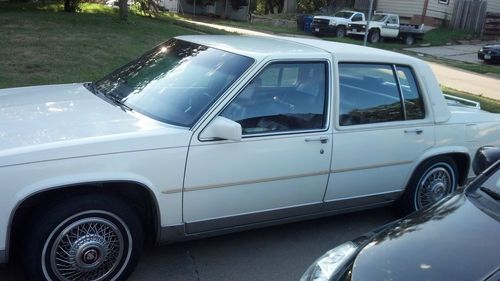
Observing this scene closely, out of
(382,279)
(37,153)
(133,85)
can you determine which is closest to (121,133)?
→ (37,153)

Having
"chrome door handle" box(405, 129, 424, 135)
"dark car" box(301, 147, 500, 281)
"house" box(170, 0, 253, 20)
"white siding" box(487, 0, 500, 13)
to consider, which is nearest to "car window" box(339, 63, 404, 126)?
"chrome door handle" box(405, 129, 424, 135)

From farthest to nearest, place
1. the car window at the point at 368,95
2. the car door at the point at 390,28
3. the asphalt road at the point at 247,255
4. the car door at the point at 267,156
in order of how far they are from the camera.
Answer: the car door at the point at 390,28, the car window at the point at 368,95, the asphalt road at the point at 247,255, the car door at the point at 267,156

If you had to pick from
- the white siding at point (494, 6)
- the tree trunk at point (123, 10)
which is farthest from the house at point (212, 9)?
the tree trunk at point (123, 10)

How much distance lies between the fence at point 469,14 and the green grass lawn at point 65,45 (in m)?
23.6

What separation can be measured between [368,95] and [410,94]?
0.51 meters


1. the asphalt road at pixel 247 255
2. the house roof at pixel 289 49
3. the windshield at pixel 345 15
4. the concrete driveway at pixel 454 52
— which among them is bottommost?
the concrete driveway at pixel 454 52

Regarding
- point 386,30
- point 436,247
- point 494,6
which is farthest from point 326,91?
point 494,6

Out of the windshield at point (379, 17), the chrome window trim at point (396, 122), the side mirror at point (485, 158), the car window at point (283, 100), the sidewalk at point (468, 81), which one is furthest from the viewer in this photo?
the windshield at point (379, 17)

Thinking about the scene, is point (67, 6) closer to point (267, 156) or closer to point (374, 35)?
point (374, 35)

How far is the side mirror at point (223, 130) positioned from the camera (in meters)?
3.60

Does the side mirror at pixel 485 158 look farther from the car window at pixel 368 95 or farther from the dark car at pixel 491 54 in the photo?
the dark car at pixel 491 54

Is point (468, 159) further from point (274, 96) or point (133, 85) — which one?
point (133, 85)

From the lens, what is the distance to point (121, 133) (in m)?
3.45

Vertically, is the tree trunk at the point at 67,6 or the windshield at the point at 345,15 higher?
the windshield at the point at 345,15
